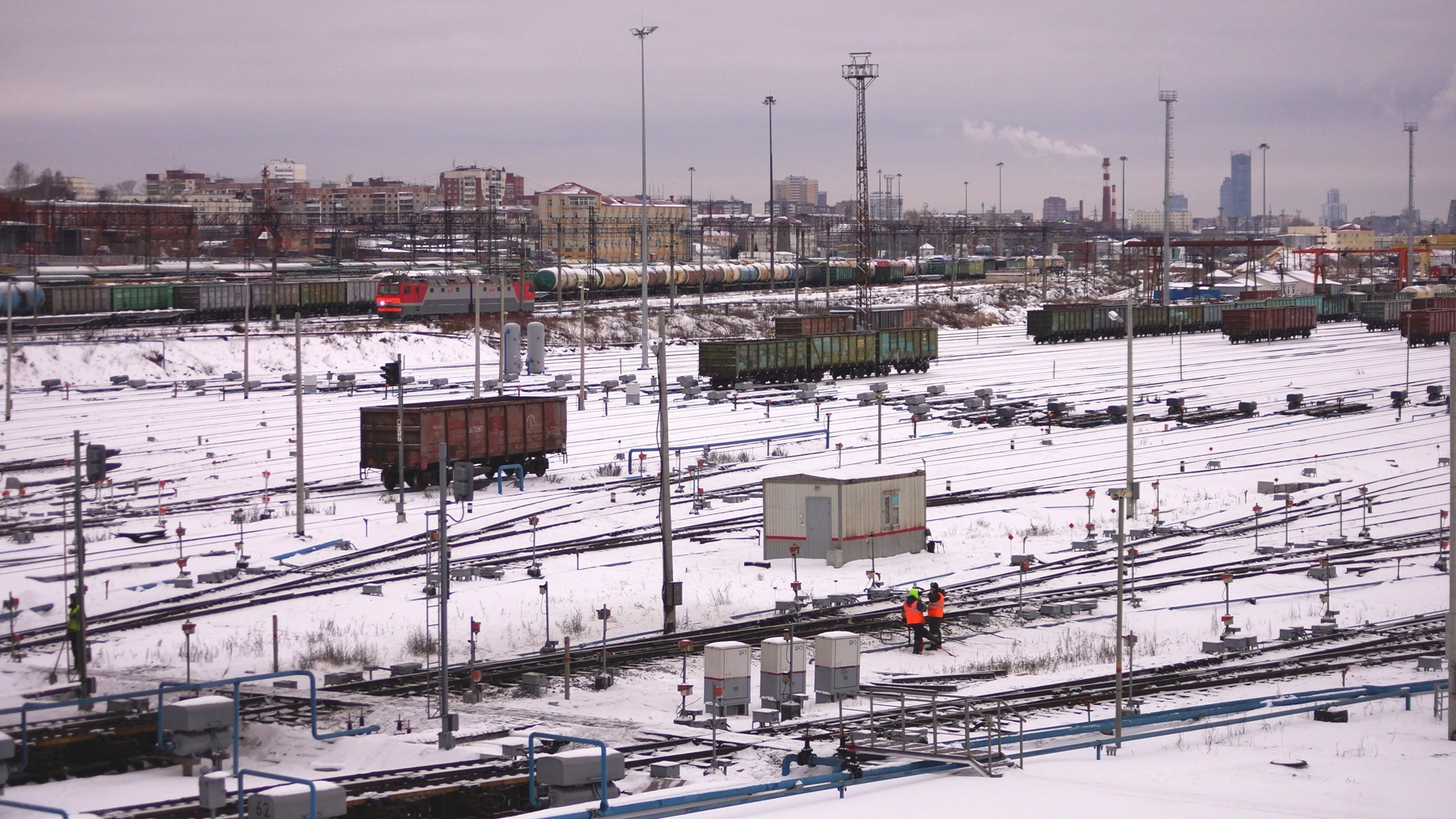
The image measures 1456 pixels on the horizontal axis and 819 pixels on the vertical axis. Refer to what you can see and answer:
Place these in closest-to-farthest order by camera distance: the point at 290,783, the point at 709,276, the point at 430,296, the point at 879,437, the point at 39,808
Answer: the point at 39,808
the point at 290,783
the point at 879,437
the point at 430,296
the point at 709,276

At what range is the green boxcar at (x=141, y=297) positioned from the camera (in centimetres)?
7200

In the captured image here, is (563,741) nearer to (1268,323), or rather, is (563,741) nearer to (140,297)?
(140,297)

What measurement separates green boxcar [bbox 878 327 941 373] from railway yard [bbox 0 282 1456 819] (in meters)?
12.9

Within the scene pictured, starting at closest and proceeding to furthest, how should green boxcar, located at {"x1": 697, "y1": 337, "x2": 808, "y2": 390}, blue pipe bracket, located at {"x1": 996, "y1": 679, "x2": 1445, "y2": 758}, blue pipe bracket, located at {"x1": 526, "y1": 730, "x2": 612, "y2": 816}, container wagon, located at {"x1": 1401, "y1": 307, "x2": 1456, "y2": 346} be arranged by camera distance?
blue pipe bracket, located at {"x1": 526, "y1": 730, "x2": 612, "y2": 816} → blue pipe bracket, located at {"x1": 996, "y1": 679, "x2": 1445, "y2": 758} → green boxcar, located at {"x1": 697, "y1": 337, "x2": 808, "y2": 390} → container wagon, located at {"x1": 1401, "y1": 307, "x2": 1456, "y2": 346}

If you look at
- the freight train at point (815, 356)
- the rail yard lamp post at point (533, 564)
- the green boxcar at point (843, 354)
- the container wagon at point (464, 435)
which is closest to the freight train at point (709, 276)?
the freight train at point (815, 356)

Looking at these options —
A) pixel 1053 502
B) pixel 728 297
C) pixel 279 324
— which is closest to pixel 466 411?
pixel 1053 502

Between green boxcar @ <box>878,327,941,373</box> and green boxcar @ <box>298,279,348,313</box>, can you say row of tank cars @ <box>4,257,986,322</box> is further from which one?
green boxcar @ <box>878,327,941,373</box>

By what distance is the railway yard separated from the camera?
15703 mm

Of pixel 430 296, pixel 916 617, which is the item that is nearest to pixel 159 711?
pixel 916 617

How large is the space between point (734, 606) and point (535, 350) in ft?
134

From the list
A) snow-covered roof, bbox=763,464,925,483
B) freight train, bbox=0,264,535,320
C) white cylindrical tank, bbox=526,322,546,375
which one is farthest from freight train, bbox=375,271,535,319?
snow-covered roof, bbox=763,464,925,483

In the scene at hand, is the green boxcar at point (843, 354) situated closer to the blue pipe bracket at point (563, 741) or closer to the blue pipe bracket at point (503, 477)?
the blue pipe bracket at point (503, 477)

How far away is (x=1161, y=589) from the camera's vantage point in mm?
26922

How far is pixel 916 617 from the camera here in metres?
22.1
